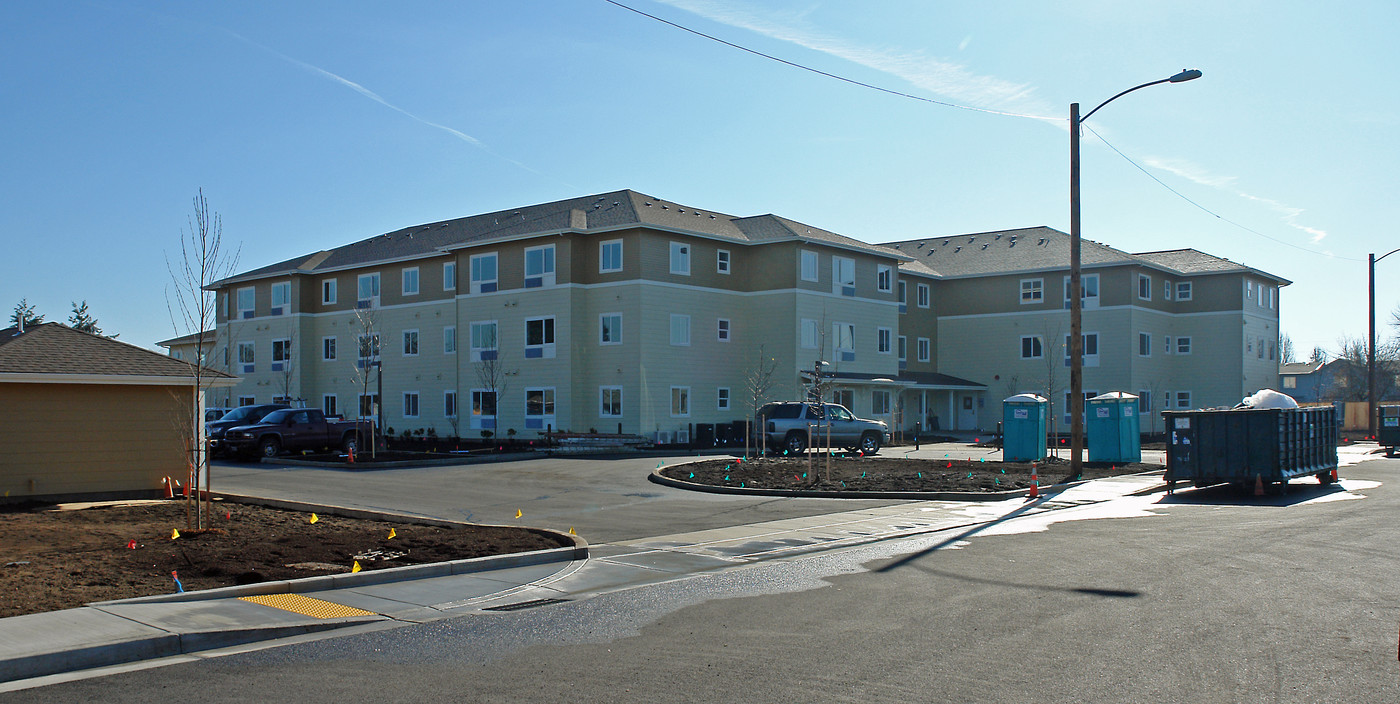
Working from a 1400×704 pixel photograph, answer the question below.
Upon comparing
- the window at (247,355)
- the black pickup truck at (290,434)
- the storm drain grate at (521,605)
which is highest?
the window at (247,355)

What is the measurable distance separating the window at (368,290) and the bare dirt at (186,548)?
121 ft

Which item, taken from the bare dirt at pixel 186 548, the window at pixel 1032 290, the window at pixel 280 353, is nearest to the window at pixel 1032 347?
the window at pixel 1032 290

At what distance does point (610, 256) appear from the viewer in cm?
4322

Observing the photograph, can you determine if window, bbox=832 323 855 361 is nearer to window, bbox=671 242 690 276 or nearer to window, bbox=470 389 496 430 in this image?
window, bbox=671 242 690 276

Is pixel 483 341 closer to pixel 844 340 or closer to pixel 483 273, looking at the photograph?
pixel 483 273

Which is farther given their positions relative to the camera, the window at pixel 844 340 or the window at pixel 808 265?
the window at pixel 844 340

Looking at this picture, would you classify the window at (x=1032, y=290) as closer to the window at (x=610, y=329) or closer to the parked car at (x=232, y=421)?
the window at (x=610, y=329)

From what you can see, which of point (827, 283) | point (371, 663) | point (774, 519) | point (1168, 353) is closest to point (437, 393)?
point (827, 283)

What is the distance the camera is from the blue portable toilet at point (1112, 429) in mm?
28328

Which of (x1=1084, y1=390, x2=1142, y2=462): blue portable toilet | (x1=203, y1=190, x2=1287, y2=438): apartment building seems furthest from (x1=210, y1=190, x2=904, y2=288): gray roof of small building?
(x1=1084, y1=390, x2=1142, y2=462): blue portable toilet

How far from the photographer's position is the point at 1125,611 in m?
8.91

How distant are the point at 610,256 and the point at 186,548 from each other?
31.7m

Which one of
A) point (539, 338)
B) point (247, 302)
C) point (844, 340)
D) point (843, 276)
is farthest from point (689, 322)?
point (247, 302)

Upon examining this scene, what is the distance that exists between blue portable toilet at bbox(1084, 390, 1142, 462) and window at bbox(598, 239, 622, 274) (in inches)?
819
